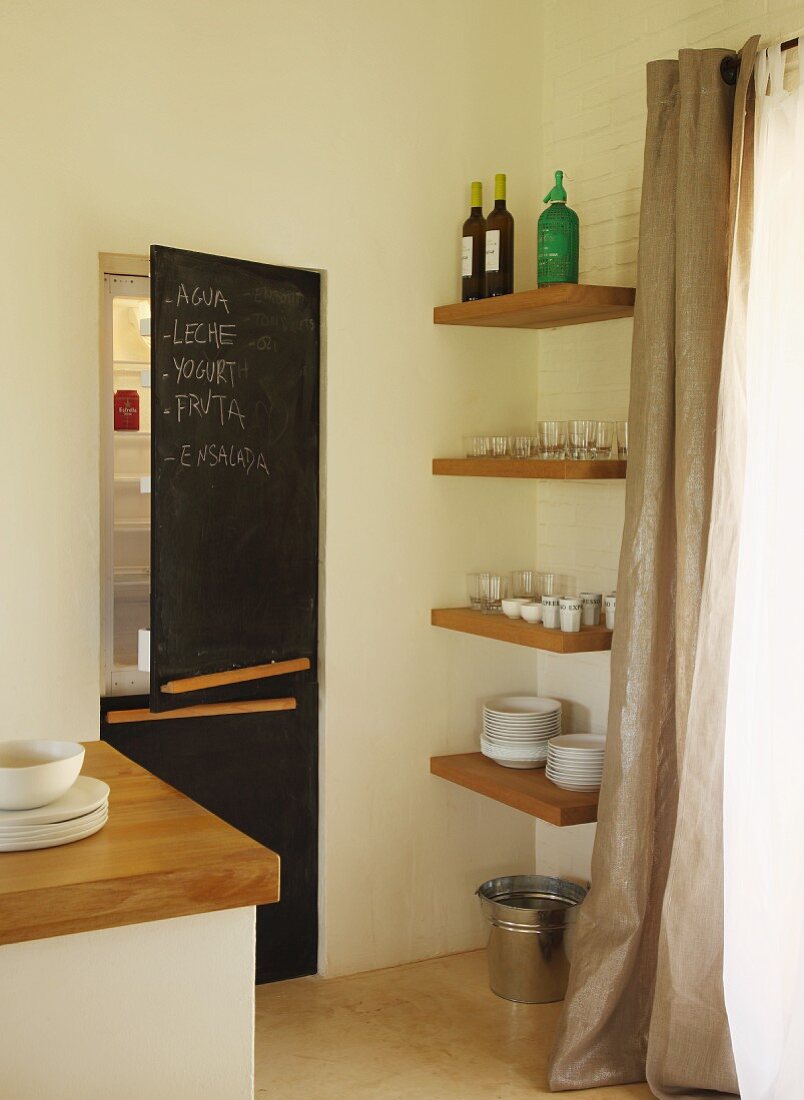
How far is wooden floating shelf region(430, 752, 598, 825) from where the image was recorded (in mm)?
3412

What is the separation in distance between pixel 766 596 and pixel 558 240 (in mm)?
1273

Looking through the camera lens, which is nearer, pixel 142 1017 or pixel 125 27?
pixel 142 1017

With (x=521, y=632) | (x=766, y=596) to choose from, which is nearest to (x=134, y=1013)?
(x=766, y=596)

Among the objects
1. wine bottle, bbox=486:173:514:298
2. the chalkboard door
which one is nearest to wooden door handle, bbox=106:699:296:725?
the chalkboard door

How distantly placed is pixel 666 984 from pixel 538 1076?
46 cm

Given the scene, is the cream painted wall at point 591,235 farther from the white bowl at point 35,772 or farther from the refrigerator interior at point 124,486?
the white bowl at point 35,772

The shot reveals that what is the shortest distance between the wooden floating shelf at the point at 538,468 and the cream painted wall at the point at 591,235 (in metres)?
0.32

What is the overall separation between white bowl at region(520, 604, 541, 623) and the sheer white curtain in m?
0.80

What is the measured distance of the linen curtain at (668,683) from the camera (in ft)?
9.68

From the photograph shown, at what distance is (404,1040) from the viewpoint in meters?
3.34

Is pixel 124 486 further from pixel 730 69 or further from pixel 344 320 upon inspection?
pixel 730 69

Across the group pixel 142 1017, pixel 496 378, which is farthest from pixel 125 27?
pixel 142 1017

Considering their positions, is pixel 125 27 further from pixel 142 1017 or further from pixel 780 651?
pixel 142 1017

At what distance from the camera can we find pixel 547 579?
3826mm
